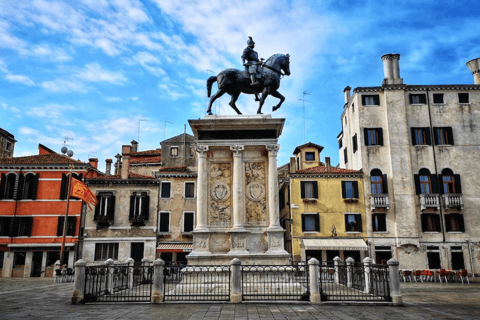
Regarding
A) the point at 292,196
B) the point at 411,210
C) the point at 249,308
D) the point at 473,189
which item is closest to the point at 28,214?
the point at 292,196

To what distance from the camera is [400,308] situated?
38.0 ft

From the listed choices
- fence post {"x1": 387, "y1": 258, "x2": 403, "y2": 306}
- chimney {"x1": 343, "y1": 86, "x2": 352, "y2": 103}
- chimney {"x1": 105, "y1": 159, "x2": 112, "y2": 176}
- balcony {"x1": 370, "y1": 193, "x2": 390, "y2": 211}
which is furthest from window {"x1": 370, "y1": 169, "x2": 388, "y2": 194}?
chimney {"x1": 105, "y1": 159, "x2": 112, "y2": 176}

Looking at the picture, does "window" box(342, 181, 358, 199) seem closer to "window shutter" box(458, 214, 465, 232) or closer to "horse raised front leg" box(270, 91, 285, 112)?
"window shutter" box(458, 214, 465, 232)

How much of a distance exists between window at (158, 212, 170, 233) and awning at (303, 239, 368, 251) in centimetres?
1209

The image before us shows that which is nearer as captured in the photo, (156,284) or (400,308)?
(400,308)

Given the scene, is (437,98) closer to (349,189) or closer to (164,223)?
(349,189)

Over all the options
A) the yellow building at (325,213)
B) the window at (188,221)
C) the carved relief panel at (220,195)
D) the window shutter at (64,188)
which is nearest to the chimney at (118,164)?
the window shutter at (64,188)

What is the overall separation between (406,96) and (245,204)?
1002 inches

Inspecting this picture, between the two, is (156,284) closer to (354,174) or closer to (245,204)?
(245,204)

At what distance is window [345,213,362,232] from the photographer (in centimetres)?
3341

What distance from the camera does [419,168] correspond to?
33.9 metres

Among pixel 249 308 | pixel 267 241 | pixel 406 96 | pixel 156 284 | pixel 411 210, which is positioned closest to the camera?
pixel 249 308

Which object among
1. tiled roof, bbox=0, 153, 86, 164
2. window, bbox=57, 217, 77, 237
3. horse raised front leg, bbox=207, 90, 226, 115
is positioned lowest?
window, bbox=57, 217, 77, 237

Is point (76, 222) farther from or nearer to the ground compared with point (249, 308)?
farther from the ground
